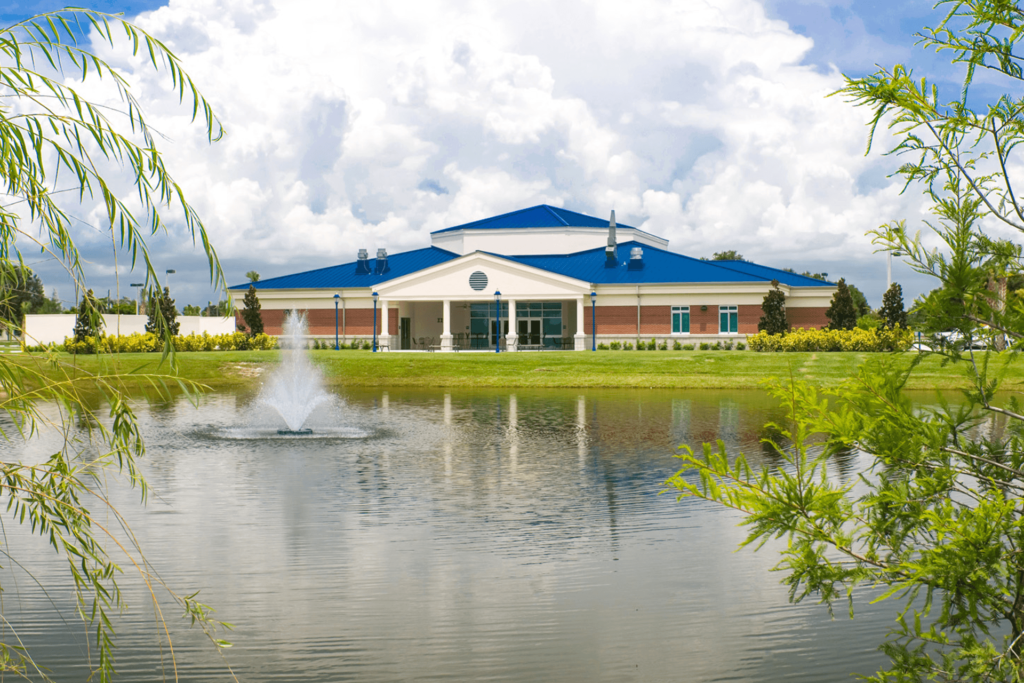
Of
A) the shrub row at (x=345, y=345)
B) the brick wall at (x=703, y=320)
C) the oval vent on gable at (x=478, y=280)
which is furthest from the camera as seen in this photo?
the shrub row at (x=345, y=345)

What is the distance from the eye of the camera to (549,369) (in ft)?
115

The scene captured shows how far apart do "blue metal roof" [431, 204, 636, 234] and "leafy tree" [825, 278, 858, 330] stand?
18.9 metres

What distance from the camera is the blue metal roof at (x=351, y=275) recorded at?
5169cm

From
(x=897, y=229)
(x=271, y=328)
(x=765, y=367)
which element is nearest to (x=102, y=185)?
(x=897, y=229)

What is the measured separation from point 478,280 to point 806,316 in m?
18.5

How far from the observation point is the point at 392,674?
5.24m

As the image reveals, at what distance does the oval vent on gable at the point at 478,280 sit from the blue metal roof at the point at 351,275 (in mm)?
4975

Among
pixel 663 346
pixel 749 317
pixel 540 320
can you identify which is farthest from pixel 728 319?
pixel 540 320

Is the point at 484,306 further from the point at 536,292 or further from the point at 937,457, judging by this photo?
the point at 937,457

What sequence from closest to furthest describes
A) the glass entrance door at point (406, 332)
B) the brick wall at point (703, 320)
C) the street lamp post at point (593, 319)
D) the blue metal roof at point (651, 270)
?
the street lamp post at point (593, 319) → the brick wall at point (703, 320) → the blue metal roof at point (651, 270) → the glass entrance door at point (406, 332)

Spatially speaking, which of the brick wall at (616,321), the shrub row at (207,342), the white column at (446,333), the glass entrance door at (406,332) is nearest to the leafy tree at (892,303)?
the brick wall at (616,321)

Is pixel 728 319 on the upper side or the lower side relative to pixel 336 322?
lower

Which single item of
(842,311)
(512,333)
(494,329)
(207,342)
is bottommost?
(207,342)

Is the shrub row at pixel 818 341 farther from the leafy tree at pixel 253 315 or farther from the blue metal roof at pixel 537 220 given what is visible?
the leafy tree at pixel 253 315
